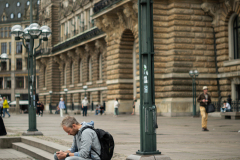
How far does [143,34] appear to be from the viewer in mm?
6645

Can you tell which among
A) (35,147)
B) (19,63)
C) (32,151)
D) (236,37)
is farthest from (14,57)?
(32,151)

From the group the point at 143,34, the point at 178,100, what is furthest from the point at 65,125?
the point at 178,100

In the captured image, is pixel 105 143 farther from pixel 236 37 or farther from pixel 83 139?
pixel 236 37

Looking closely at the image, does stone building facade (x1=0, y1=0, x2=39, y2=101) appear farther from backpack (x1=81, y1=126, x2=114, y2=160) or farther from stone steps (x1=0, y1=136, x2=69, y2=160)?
backpack (x1=81, y1=126, x2=114, y2=160)

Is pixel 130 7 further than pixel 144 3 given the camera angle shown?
Yes

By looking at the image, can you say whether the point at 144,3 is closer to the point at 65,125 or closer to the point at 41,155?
the point at 65,125

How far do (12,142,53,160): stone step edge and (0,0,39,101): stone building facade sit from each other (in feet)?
250

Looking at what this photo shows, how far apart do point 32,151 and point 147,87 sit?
5147 mm

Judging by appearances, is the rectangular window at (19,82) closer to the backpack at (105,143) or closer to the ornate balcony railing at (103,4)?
the ornate balcony railing at (103,4)

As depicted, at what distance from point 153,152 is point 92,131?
4.23 feet

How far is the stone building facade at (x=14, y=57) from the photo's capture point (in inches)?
3487

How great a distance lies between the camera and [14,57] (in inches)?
3541

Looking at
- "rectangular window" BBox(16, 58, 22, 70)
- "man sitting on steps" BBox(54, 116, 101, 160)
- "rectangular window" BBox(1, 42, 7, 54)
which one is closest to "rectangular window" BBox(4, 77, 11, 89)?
"rectangular window" BBox(16, 58, 22, 70)

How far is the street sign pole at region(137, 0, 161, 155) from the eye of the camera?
649cm
